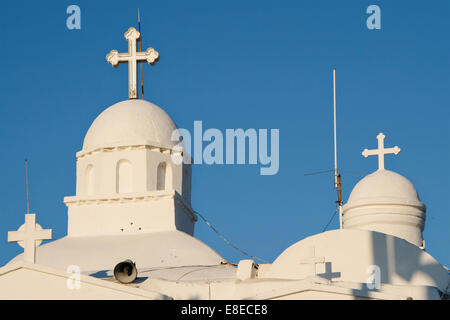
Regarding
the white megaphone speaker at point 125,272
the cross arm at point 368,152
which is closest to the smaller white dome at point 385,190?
the cross arm at point 368,152

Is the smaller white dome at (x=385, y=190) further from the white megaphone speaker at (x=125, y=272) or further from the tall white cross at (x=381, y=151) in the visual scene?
the white megaphone speaker at (x=125, y=272)

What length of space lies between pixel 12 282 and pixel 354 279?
26.8 feet

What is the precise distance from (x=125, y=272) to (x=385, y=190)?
9400mm

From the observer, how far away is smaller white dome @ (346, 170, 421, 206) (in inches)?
1259

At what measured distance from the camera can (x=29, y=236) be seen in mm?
24531

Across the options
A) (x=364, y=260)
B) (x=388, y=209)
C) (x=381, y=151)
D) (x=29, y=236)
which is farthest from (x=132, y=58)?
(x=364, y=260)

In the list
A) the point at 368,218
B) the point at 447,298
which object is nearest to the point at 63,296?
the point at 447,298

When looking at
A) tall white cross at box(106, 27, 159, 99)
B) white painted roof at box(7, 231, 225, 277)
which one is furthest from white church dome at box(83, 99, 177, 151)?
white painted roof at box(7, 231, 225, 277)

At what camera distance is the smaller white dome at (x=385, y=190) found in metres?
32.0

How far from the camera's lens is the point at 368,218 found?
105 ft

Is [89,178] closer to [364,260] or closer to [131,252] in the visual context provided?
[131,252]

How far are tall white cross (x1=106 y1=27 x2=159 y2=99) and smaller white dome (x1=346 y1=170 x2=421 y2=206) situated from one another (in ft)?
30.2

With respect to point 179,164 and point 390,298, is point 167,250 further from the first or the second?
point 390,298

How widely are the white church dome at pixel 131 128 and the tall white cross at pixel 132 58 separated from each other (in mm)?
1235
